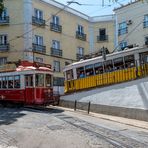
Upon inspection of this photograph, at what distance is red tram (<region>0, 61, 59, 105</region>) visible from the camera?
2819 cm

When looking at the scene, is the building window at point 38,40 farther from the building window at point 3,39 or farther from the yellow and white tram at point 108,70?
the yellow and white tram at point 108,70

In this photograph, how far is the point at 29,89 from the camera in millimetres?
28375

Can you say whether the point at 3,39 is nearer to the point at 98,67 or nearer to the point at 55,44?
the point at 55,44

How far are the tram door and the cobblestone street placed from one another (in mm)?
6222

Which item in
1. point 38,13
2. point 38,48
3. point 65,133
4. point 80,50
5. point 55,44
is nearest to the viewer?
point 65,133

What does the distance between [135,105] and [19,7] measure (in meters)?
21.2

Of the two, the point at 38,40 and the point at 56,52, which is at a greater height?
the point at 38,40

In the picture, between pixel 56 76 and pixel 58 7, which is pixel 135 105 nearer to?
pixel 56 76

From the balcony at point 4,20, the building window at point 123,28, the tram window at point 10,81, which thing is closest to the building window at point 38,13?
the balcony at point 4,20

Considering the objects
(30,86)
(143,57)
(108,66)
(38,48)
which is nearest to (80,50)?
(38,48)

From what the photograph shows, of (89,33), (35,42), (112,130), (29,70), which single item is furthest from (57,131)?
(89,33)

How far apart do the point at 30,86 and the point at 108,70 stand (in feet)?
19.1

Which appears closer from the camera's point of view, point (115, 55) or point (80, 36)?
point (115, 55)

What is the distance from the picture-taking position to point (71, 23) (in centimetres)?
4769
